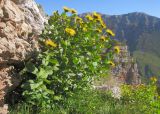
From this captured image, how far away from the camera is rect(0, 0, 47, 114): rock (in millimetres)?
7855

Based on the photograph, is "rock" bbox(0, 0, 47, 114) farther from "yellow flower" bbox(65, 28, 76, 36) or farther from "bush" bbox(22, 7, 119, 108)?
"yellow flower" bbox(65, 28, 76, 36)

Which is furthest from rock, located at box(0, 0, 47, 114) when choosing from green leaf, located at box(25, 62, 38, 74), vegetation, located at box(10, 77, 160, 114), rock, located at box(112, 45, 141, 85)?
rock, located at box(112, 45, 141, 85)

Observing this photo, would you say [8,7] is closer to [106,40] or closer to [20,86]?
[20,86]

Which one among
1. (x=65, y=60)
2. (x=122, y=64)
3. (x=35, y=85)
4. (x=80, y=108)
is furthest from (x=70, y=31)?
(x=122, y=64)

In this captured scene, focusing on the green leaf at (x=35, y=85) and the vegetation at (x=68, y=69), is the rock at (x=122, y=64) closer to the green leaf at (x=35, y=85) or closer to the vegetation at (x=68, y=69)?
the vegetation at (x=68, y=69)

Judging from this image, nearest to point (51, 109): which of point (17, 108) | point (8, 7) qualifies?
point (17, 108)

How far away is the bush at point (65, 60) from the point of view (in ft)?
28.1

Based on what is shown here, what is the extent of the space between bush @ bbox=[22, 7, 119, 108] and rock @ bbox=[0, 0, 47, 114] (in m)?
0.28

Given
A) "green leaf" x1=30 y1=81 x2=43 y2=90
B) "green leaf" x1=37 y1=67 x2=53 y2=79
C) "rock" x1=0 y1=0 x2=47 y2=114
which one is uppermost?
"rock" x1=0 y1=0 x2=47 y2=114

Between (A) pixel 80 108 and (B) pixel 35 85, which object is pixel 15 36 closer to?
(B) pixel 35 85

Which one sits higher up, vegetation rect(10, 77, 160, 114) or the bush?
the bush

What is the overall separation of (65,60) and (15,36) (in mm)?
1417

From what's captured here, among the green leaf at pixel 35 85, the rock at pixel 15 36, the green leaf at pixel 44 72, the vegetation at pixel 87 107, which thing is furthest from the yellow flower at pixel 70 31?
the vegetation at pixel 87 107

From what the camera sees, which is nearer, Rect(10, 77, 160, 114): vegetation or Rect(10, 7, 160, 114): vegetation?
Rect(10, 77, 160, 114): vegetation
